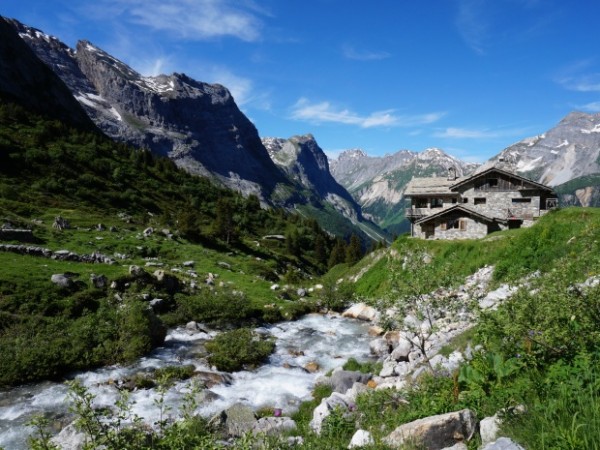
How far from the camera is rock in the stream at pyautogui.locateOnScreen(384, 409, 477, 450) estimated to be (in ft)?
26.2

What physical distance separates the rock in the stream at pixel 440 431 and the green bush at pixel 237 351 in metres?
15.6

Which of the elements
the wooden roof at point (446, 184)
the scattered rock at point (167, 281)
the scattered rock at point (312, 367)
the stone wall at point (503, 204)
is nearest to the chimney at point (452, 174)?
the wooden roof at point (446, 184)

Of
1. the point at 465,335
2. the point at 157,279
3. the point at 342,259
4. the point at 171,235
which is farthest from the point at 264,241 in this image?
the point at 465,335

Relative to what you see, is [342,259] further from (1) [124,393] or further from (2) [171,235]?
(1) [124,393]

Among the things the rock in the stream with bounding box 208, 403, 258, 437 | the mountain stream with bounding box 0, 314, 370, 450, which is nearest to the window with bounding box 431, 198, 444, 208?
the mountain stream with bounding box 0, 314, 370, 450

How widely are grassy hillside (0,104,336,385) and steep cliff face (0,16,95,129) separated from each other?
128 ft

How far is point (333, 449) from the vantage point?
26.9ft

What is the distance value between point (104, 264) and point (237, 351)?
18.8 meters

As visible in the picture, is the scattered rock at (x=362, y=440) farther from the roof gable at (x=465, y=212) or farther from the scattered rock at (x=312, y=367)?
the roof gable at (x=465, y=212)

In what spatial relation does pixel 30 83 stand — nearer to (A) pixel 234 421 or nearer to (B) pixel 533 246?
(B) pixel 533 246

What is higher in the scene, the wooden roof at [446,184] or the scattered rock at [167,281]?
the wooden roof at [446,184]

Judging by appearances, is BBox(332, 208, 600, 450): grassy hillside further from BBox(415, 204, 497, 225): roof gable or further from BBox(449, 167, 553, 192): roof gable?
BBox(449, 167, 553, 192): roof gable

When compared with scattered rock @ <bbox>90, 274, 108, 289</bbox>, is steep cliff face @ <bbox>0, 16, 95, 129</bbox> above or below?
above

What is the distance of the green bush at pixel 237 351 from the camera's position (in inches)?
879
